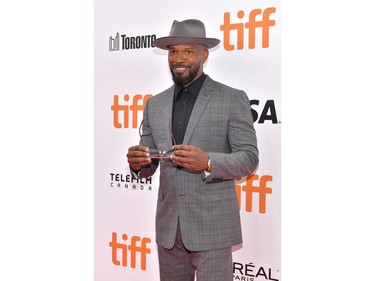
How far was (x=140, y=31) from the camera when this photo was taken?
3.27 metres

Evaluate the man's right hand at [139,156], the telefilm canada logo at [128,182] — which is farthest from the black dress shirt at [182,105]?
the telefilm canada logo at [128,182]

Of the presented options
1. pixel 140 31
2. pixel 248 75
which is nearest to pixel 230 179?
pixel 248 75

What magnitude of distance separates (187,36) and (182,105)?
0.35m

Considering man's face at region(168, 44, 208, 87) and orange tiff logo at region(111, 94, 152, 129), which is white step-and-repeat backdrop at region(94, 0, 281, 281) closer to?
orange tiff logo at region(111, 94, 152, 129)

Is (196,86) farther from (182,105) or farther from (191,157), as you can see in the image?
(191,157)

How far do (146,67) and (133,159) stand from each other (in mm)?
1187

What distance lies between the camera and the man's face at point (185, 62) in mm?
2271

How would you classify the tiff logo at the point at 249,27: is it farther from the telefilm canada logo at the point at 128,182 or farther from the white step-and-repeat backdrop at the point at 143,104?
the telefilm canada logo at the point at 128,182

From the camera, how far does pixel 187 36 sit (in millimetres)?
2264

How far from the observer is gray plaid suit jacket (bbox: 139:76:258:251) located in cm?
217

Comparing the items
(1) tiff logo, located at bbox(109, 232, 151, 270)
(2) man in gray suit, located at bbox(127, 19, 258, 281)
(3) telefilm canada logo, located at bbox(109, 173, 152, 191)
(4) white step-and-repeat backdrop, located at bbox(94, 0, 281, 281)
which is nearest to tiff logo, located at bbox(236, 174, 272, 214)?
(4) white step-and-repeat backdrop, located at bbox(94, 0, 281, 281)

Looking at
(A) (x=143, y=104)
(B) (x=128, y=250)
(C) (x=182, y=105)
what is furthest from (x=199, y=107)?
(B) (x=128, y=250)

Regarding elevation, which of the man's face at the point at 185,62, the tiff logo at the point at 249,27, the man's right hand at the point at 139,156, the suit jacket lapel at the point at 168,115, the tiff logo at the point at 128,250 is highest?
the tiff logo at the point at 249,27

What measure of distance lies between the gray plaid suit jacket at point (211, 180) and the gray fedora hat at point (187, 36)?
9.1 inches
